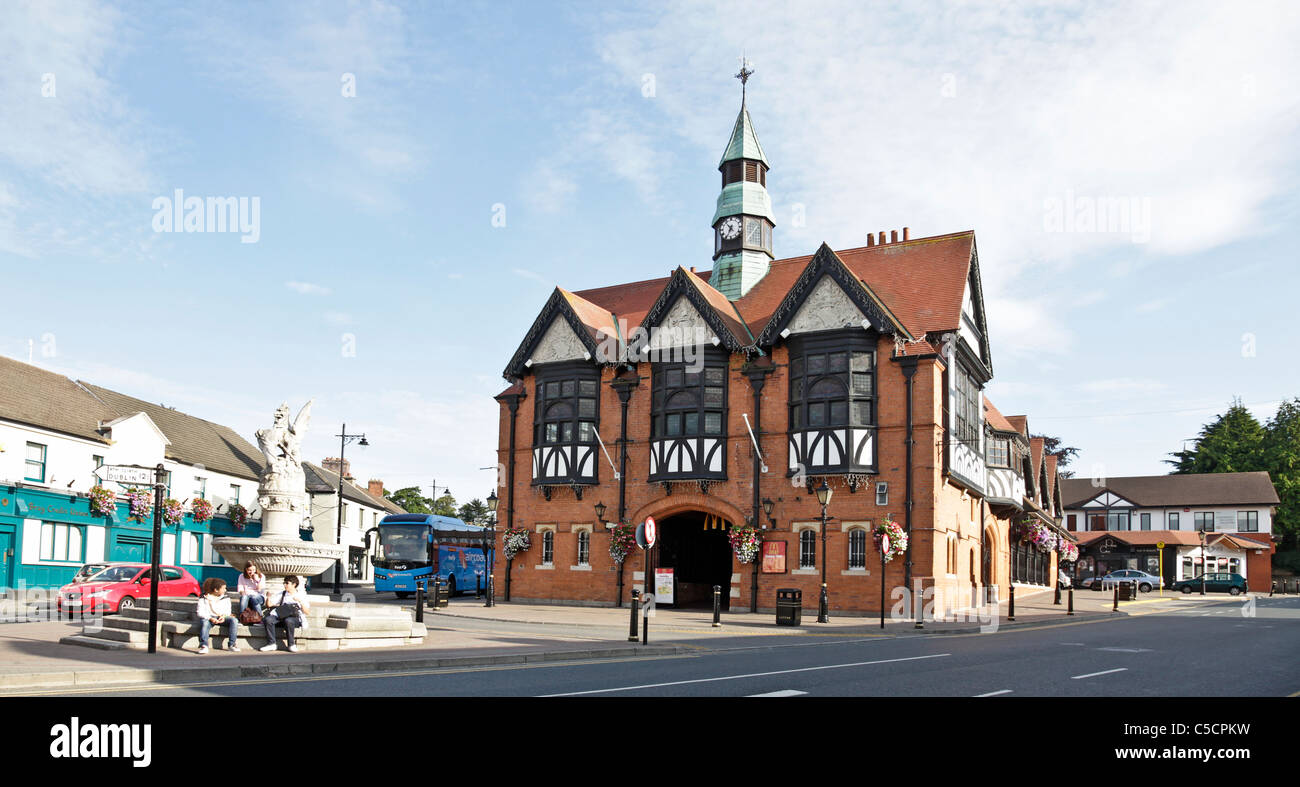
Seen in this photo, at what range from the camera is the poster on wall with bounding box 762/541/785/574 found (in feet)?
105

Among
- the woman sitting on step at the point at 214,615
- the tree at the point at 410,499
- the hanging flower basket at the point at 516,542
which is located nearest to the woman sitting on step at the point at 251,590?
the woman sitting on step at the point at 214,615

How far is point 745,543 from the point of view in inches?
1270

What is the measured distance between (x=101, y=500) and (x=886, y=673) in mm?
34541

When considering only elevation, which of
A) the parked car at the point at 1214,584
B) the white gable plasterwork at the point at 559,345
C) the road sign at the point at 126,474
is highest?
the white gable plasterwork at the point at 559,345

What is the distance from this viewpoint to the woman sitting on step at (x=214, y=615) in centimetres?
1521

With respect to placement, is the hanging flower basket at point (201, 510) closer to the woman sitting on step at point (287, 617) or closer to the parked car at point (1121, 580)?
the woman sitting on step at point (287, 617)

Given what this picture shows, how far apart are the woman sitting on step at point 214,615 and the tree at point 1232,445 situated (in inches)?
3652

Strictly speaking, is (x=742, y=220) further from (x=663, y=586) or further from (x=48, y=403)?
(x=48, y=403)

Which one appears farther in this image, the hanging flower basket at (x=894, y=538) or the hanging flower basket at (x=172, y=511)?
the hanging flower basket at (x=172, y=511)

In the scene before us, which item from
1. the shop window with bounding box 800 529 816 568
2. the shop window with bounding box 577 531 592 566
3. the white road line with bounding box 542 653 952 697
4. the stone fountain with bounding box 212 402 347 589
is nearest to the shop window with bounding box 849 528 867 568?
the shop window with bounding box 800 529 816 568

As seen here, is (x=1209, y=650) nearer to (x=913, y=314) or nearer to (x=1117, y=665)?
(x=1117, y=665)

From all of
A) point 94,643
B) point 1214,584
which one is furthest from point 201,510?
point 1214,584

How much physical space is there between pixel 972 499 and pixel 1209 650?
60.8 feet

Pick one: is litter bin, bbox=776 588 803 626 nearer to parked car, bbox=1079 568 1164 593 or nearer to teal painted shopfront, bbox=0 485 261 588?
teal painted shopfront, bbox=0 485 261 588
